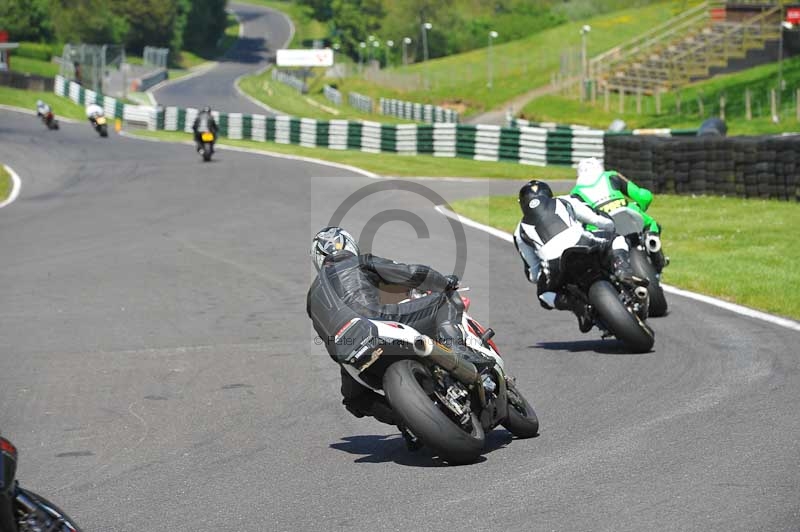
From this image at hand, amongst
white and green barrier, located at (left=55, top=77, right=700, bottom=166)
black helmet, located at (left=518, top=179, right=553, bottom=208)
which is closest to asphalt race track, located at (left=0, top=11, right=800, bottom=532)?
black helmet, located at (left=518, top=179, right=553, bottom=208)

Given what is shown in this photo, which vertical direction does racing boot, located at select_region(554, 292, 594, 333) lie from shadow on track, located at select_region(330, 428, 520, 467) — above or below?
above

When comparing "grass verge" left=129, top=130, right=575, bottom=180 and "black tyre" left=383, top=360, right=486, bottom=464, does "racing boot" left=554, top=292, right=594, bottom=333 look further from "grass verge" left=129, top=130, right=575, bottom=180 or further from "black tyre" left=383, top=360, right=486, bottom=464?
"grass verge" left=129, top=130, right=575, bottom=180

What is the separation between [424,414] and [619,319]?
12.2ft

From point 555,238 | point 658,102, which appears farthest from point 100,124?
point 555,238

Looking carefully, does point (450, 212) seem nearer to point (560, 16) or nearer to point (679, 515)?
point (679, 515)

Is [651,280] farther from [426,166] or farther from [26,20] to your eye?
[26,20]

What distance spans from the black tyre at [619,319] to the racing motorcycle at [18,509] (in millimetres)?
5776

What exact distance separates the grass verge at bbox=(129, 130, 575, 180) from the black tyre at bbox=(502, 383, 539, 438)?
22.7 m

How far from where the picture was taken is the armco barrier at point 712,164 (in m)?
21.5

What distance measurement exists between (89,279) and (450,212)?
27.6 ft

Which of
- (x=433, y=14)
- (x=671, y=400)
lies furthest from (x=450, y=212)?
(x=433, y=14)

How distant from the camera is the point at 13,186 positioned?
102 feet

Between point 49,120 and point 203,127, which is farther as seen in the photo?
point 49,120

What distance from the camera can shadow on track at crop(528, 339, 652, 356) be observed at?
10570 millimetres
